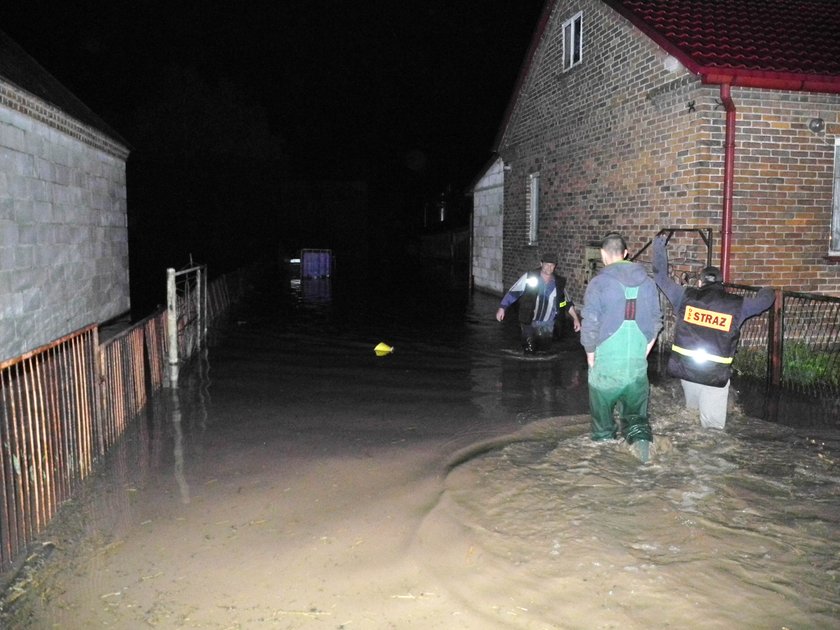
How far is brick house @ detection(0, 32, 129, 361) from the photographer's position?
9344 millimetres

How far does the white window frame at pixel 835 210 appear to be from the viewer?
1102 cm

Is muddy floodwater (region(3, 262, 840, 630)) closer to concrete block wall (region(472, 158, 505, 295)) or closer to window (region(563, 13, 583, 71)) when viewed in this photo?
window (region(563, 13, 583, 71))

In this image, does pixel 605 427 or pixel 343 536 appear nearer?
pixel 343 536

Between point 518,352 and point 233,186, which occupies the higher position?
point 233,186

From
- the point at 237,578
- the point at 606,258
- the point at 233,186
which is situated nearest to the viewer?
the point at 237,578

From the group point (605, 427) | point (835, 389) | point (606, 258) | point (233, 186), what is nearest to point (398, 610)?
point (605, 427)

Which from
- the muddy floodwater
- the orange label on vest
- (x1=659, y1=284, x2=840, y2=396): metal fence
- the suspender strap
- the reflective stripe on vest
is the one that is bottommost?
the muddy floodwater

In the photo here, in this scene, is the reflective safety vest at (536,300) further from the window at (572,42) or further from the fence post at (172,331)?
the window at (572,42)

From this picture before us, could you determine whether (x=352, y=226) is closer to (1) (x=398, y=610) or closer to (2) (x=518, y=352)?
(2) (x=518, y=352)

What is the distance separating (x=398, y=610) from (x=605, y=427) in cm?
306

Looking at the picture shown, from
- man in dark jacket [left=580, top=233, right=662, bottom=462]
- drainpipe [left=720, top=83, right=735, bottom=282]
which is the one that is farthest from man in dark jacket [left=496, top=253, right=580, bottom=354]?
man in dark jacket [left=580, top=233, right=662, bottom=462]

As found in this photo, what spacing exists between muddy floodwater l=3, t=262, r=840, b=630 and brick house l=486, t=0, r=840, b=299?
134 inches

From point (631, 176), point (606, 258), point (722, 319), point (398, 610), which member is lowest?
point (398, 610)

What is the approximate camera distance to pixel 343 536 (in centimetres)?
482
